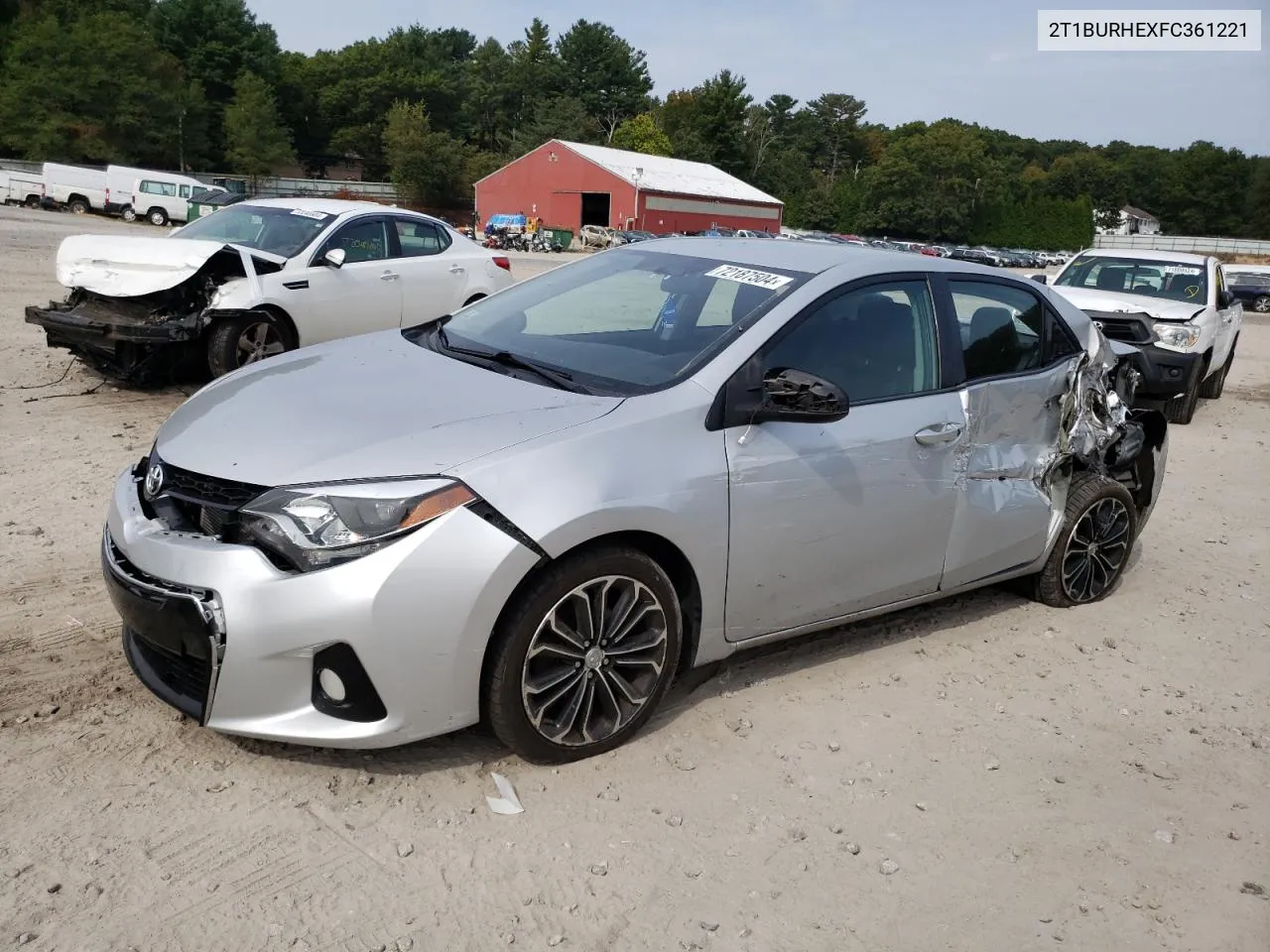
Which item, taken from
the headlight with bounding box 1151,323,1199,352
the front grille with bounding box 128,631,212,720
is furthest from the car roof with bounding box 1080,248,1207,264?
the front grille with bounding box 128,631,212,720

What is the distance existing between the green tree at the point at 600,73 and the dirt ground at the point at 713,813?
110037mm

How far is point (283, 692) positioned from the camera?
3.03m

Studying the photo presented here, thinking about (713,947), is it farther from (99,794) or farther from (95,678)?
(95,678)

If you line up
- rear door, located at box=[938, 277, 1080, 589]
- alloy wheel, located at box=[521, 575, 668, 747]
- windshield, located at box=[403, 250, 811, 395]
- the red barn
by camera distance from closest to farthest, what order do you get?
alloy wheel, located at box=[521, 575, 668, 747] → windshield, located at box=[403, 250, 811, 395] → rear door, located at box=[938, 277, 1080, 589] → the red barn

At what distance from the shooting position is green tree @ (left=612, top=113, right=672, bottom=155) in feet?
309

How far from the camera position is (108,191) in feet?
129

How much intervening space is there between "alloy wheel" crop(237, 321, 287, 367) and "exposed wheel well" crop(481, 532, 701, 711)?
596cm

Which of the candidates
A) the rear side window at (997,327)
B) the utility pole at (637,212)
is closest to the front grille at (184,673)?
the rear side window at (997,327)

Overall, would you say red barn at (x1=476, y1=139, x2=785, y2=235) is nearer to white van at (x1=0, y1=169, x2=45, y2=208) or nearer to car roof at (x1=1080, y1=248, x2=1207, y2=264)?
white van at (x1=0, y1=169, x2=45, y2=208)

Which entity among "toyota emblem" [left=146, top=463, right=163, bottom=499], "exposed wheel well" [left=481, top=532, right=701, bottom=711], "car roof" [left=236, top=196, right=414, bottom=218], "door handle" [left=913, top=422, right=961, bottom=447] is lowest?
"exposed wheel well" [left=481, top=532, right=701, bottom=711]

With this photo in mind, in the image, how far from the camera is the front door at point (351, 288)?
350 inches

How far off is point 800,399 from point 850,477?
0.47 m

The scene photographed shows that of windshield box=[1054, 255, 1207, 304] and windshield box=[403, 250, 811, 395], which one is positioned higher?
windshield box=[1054, 255, 1207, 304]

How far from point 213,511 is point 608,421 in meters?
1.24
